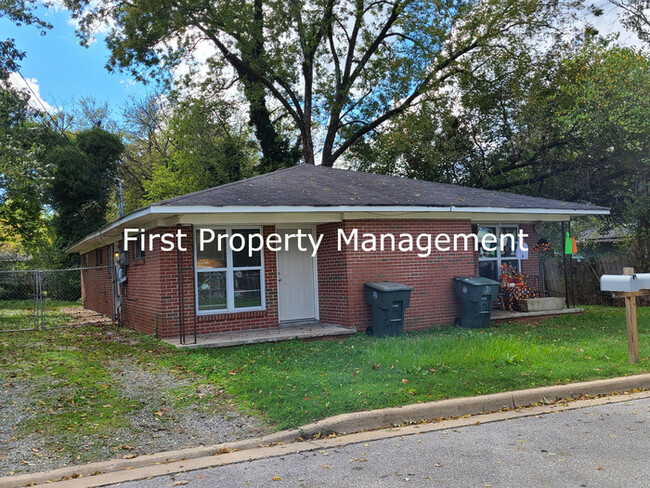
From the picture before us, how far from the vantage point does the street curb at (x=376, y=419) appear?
4855mm

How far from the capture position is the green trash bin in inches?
475

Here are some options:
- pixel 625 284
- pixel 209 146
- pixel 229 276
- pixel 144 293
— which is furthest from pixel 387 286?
pixel 209 146

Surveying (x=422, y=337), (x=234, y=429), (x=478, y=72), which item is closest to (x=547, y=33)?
(x=478, y=72)

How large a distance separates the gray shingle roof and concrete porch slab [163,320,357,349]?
98.8 inches

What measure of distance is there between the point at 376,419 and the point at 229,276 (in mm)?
6176

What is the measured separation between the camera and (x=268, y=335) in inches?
423

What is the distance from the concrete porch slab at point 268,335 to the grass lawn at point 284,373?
0.80 feet

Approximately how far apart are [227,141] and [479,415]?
2296 cm

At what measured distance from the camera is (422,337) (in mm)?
10789

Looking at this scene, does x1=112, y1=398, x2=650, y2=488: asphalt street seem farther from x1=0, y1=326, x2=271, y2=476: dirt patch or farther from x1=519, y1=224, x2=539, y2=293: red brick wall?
x1=519, y1=224, x2=539, y2=293: red brick wall

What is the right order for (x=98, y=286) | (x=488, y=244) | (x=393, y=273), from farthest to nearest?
1. (x=98, y=286)
2. (x=488, y=244)
3. (x=393, y=273)

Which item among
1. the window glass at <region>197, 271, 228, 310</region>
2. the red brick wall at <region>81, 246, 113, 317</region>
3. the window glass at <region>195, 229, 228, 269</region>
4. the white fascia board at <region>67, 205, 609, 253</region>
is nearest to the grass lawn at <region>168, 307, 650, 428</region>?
the window glass at <region>197, 271, 228, 310</region>

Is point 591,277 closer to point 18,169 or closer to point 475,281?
point 475,281

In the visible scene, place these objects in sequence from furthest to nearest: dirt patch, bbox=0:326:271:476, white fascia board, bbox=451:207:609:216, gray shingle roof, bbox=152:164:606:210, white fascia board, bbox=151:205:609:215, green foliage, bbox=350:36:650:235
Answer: green foliage, bbox=350:36:650:235, white fascia board, bbox=451:207:609:216, gray shingle roof, bbox=152:164:606:210, white fascia board, bbox=151:205:609:215, dirt patch, bbox=0:326:271:476
